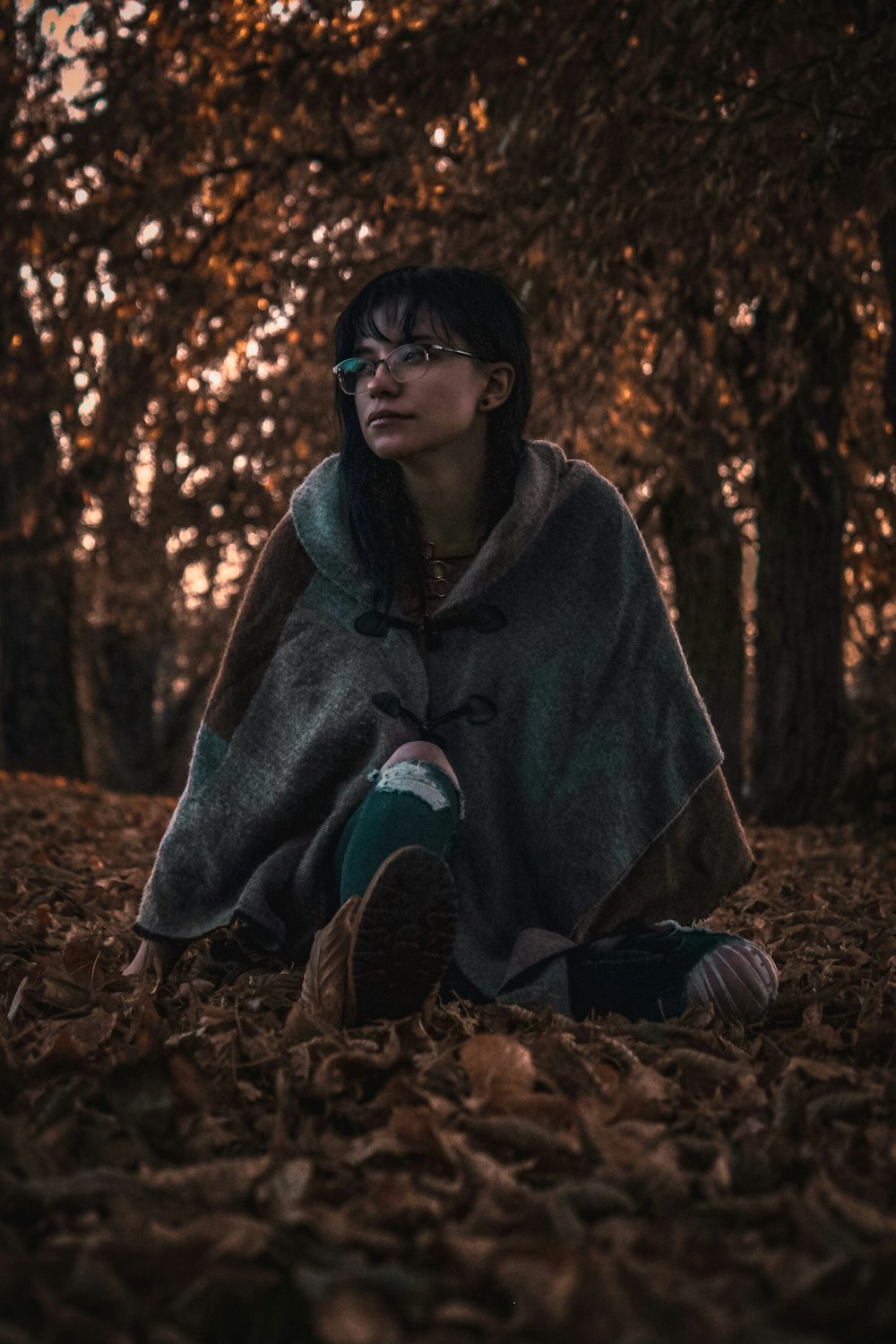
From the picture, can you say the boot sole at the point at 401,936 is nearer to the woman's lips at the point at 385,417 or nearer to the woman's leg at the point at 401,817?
the woman's leg at the point at 401,817

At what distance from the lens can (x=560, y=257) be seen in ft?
16.6

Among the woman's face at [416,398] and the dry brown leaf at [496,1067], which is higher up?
the woman's face at [416,398]

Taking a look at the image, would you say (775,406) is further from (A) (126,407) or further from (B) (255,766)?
(B) (255,766)

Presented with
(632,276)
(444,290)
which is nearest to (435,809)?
(444,290)

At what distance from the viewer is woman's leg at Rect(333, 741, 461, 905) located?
7.08 feet

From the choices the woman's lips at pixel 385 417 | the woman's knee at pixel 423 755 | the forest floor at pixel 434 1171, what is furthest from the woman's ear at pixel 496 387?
the forest floor at pixel 434 1171

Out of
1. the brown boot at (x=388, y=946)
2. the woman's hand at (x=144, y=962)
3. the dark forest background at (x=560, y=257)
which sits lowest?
the woman's hand at (x=144, y=962)

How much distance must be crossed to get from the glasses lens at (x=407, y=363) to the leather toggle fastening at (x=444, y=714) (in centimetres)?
65

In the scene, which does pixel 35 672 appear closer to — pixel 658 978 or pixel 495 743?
pixel 495 743

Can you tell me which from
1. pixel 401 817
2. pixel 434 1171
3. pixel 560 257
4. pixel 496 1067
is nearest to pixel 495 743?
pixel 401 817

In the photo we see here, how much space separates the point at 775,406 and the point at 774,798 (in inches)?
81.6

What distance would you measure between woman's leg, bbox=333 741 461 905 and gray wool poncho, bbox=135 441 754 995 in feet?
0.56

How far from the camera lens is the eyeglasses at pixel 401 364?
2520 mm

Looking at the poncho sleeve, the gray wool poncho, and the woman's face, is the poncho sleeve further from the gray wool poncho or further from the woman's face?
the woman's face
